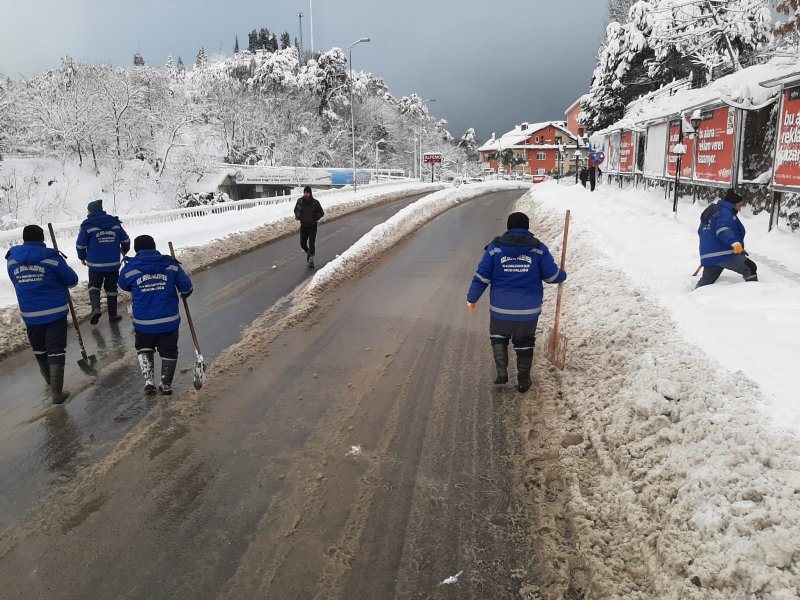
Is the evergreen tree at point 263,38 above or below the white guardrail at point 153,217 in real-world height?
above

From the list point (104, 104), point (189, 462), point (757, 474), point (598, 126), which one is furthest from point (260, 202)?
point (104, 104)

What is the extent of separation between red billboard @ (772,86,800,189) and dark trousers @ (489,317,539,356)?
21.4 ft

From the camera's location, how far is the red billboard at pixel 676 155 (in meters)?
14.7

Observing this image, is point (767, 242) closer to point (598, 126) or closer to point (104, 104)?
point (598, 126)

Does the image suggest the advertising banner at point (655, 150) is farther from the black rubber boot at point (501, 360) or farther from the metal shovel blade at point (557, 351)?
the black rubber boot at point (501, 360)

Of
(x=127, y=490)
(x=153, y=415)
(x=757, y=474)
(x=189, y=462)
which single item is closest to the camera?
(x=757, y=474)

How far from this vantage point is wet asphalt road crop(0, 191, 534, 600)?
3.16 m

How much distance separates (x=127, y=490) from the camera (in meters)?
4.01

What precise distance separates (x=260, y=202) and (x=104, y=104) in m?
35.9

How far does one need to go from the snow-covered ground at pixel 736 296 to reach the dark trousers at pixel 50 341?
652cm

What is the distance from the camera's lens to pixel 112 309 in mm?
8867

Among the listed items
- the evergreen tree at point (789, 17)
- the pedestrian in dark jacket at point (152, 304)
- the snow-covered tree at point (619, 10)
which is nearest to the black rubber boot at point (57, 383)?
the pedestrian in dark jacket at point (152, 304)

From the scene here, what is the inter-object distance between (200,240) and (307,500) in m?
12.7

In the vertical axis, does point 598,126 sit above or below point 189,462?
above
